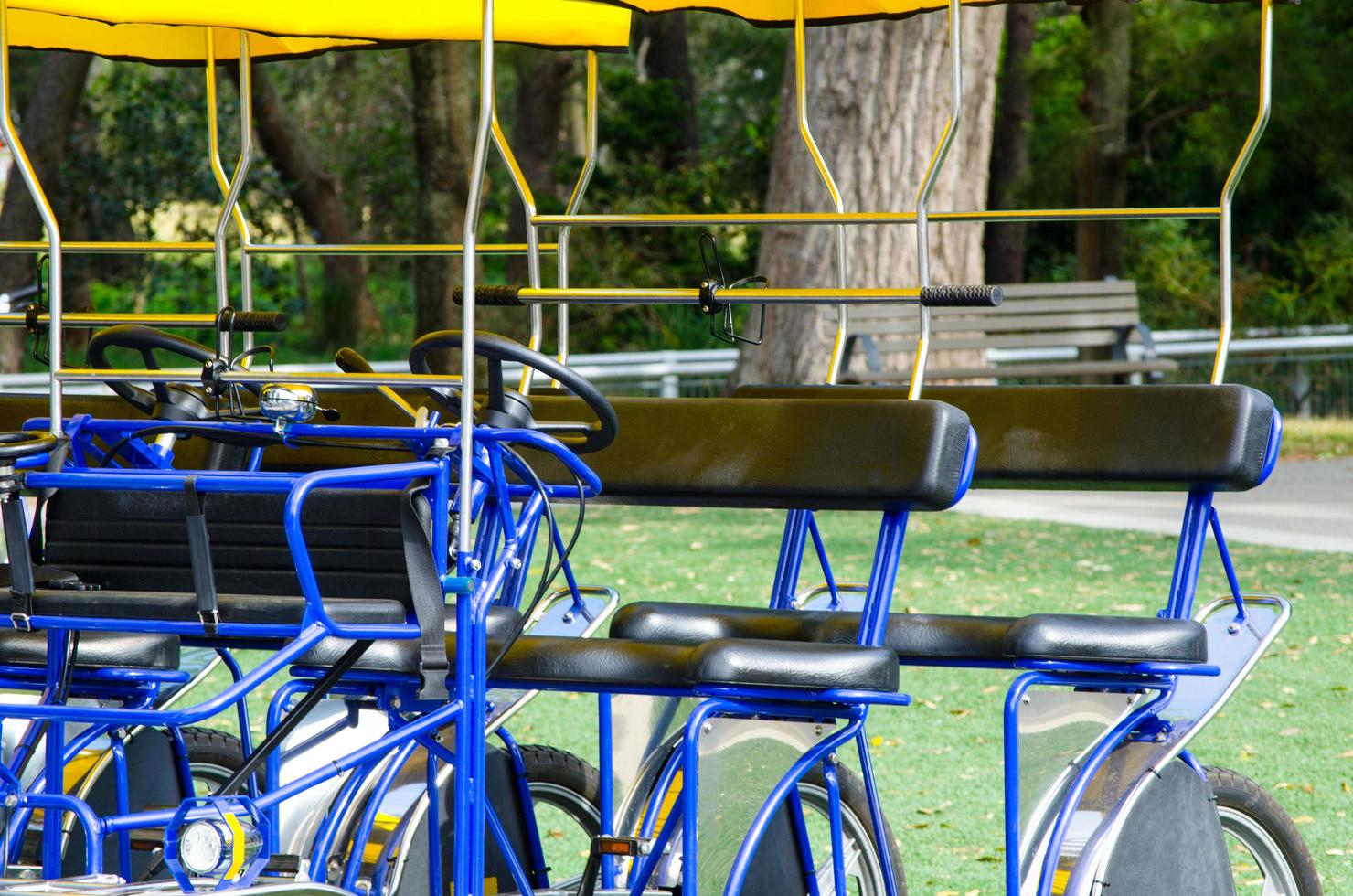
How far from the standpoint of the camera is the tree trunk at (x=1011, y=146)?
1880 cm

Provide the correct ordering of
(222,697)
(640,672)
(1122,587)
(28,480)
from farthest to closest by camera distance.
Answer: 1. (1122,587)
2. (640,672)
3. (28,480)
4. (222,697)

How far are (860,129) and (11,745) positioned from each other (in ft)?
24.6

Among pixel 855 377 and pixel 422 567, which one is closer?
pixel 422 567

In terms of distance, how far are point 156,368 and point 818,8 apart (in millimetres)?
1807

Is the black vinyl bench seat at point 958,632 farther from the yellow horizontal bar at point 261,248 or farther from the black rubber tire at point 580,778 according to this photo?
the yellow horizontal bar at point 261,248

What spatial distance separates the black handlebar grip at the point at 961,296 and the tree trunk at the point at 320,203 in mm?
15862

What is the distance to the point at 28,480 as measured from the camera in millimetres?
2902

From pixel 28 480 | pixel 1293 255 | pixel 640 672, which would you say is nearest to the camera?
pixel 28 480

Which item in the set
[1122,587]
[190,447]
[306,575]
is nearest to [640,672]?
[306,575]

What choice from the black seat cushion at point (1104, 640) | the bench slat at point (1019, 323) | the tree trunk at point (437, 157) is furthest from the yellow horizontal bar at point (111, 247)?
the tree trunk at point (437, 157)

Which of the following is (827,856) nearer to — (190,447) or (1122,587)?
(190,447)

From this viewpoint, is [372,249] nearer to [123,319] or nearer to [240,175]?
[240,175]

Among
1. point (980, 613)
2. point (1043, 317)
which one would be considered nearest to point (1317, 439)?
point (1043, 317)

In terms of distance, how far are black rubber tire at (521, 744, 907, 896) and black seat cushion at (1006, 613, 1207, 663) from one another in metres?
0.55
